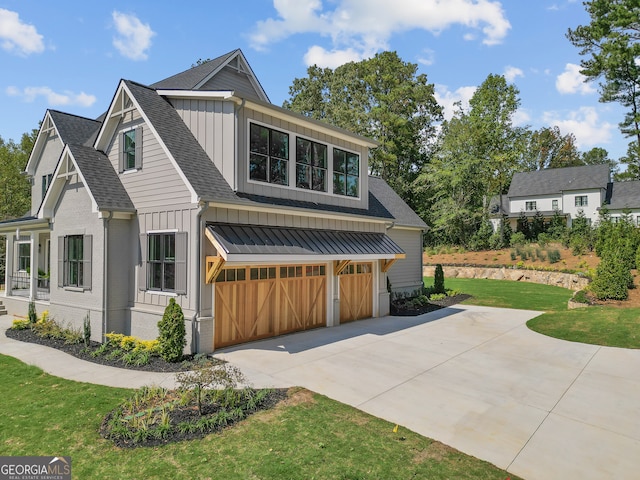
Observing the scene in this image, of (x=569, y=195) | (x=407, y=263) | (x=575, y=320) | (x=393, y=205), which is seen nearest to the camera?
(x=575, y=320)

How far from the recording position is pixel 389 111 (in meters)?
44.0

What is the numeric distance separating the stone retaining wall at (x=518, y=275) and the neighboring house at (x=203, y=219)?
16.6 m

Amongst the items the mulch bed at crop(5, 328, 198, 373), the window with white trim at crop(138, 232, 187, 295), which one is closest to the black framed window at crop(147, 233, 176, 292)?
the window with white trim at crop(138, 232, 187, 295)

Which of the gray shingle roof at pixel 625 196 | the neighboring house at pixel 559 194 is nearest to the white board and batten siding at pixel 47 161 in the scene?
the neighboring house at pixel 559 194

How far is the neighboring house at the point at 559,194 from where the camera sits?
45.3m

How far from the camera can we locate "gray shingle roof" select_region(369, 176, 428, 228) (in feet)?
67.2

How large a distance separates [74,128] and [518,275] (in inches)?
1136

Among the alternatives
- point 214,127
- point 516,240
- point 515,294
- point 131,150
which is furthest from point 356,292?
point 516,240

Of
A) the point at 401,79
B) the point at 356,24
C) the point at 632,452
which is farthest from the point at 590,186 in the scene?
the point at 632,452

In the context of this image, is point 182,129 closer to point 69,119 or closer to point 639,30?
point 69,119

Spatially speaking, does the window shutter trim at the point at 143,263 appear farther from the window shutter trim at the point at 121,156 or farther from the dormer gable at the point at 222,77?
the dormer gable at the point at 222,77

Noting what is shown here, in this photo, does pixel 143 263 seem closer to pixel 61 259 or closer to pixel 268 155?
pixel 61 259

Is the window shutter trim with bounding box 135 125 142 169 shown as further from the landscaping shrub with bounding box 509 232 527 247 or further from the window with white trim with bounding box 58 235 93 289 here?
the landscaping shrub with bounding box 509 232 527 247

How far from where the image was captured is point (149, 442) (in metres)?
5.53
